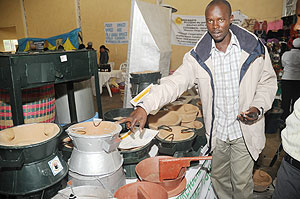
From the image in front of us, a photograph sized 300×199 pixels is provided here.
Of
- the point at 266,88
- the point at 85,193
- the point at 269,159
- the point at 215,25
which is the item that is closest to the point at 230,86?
the point at 266,88

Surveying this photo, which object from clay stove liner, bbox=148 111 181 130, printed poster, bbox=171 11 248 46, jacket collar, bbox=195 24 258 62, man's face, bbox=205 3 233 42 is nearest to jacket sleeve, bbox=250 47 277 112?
jacket collar, bbox=195 24 258 62

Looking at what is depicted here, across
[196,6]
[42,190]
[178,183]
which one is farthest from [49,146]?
[196,6]

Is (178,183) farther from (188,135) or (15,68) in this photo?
(15,68)

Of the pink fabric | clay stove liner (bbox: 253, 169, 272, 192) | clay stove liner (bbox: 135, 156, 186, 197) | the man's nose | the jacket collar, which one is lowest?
clay stove liner (bbox: 253, 169, 272, 192)

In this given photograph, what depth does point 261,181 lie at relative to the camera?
2.73 meters

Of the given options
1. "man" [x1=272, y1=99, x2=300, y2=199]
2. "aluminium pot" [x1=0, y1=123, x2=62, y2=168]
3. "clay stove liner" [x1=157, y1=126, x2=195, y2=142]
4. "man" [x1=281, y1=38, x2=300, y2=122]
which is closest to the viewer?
"aluminium pot" [x1=0, y1=123, x2=62, y2=168]

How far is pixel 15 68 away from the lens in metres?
1.54

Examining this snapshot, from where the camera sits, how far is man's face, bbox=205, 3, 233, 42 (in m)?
1.55

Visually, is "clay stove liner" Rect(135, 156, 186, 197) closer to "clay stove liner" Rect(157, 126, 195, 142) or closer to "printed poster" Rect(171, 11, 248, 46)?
"clay stove liner" Rect(157, 126, 195, 142)

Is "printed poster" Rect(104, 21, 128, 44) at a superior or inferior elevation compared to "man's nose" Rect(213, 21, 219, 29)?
superior

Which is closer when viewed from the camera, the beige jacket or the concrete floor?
the beige jacket

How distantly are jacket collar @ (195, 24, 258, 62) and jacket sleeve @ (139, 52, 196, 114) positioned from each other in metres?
0.10

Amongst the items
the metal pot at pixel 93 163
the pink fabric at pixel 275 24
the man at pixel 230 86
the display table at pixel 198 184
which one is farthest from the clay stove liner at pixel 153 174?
the pink fabric at pixel 275 24

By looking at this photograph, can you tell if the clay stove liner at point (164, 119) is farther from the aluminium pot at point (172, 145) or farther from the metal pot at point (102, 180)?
the metal pot at point (102, 180)
